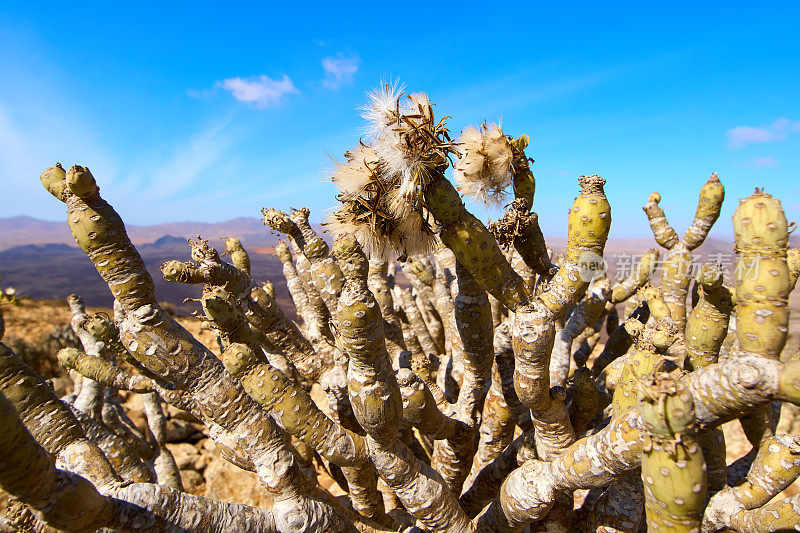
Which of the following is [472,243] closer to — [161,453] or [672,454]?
[672,454]

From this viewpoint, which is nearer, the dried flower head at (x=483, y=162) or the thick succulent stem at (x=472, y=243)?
the thick succulent stem at (x=472, y=243)

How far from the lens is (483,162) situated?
111 inches

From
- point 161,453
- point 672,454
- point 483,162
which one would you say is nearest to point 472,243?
point 483,162

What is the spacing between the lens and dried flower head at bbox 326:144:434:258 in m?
2.53

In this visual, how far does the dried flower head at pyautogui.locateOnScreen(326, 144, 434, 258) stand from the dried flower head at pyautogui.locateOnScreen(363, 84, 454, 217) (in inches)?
2.4

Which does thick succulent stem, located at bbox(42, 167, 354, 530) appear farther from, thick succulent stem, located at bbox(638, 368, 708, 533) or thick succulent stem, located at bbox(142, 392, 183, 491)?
thick succulent stem, located at bbox(142, 392, 183, 491)

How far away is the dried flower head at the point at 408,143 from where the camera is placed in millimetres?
2389

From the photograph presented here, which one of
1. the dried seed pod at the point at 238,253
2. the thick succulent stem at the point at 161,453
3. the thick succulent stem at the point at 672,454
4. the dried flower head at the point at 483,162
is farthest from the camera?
the dried seed pod at the point at 238,253

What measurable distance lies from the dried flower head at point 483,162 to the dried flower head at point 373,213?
459mm

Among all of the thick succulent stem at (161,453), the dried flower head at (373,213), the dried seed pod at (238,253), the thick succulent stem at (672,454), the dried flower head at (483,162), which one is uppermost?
the dried flower head at (483,162)

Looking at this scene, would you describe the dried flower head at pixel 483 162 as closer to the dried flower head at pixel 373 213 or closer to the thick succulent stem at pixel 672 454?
the dried flower head at pixel 373 213

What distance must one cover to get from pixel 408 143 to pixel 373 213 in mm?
503

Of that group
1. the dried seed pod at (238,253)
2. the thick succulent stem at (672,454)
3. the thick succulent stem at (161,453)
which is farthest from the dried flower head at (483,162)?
the thick succulent stem at (161,453)

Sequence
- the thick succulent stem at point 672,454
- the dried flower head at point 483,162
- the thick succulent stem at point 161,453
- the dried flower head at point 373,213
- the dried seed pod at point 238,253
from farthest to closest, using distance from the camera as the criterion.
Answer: the dried seed pod at point 238,253, the thick succulent stem at point 161,453, the dried flower head at point 483,162, the dried flower head at point 373,213, the thick succulent stem at point 672,454
